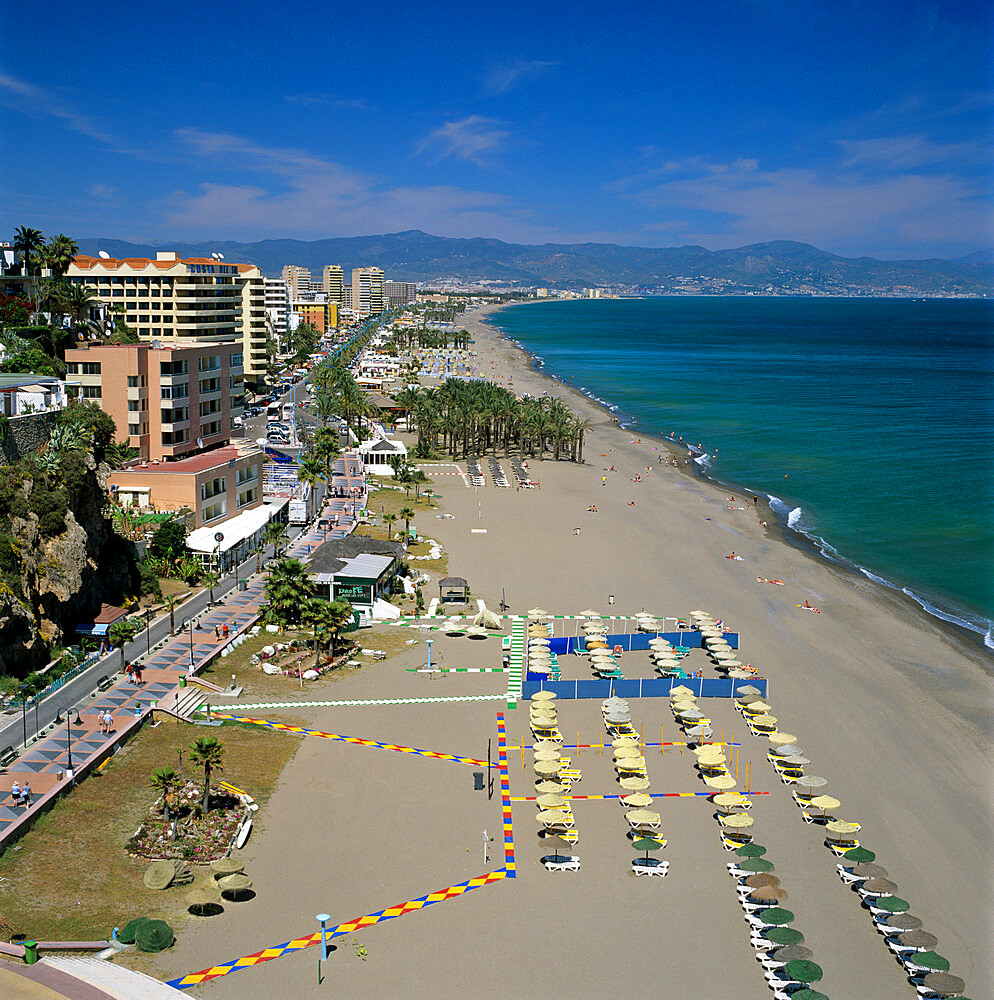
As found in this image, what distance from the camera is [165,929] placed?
18812mm

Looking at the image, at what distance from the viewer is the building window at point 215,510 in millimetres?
47531

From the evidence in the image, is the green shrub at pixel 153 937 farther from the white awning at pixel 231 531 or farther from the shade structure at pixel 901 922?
the white awning at pixel 231 531

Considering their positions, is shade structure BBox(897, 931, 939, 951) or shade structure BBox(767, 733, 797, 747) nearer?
shade structure BBox(897, 931, 939, 951)

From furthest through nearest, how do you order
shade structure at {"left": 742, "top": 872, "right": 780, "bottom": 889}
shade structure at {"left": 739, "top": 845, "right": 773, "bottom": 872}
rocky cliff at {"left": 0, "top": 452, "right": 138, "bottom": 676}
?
1. rocky cliff at {"left": 0, "top": 452, "right": 138, "bottom": 676}
2. shade structure at {"left": 739, "top": 845, "right": 773, "bottom": 872}
3. shade structure at {"left": 742, "top": 872, "right": 780, "bottom": 889}

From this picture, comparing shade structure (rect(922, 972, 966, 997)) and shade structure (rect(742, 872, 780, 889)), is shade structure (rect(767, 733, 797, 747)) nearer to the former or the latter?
shade structure (rect(742, 872, 780, 889))

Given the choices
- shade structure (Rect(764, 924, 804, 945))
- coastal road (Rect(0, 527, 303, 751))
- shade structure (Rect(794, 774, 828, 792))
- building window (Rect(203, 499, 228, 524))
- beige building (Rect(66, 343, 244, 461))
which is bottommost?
shade structure (Rect(764, 924, 804, 945))

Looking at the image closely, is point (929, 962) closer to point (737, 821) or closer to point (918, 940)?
point (918, 940)

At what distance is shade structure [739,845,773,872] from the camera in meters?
22.7

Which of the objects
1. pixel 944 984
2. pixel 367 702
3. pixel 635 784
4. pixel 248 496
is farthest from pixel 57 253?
pixel 944 984

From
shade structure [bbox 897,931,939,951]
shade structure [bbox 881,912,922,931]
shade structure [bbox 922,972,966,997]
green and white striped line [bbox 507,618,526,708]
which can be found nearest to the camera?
shade structure [bbox 922,972,966,997]

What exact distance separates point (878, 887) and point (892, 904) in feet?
2.77

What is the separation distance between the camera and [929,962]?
19.7 m

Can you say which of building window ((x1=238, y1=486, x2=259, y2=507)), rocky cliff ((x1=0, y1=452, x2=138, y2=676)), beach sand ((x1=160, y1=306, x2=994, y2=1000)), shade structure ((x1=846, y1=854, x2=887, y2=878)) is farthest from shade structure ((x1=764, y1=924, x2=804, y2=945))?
building window ((x1=238, y1=486, x2=259, y2=507))

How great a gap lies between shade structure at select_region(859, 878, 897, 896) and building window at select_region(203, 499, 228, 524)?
3472cm
